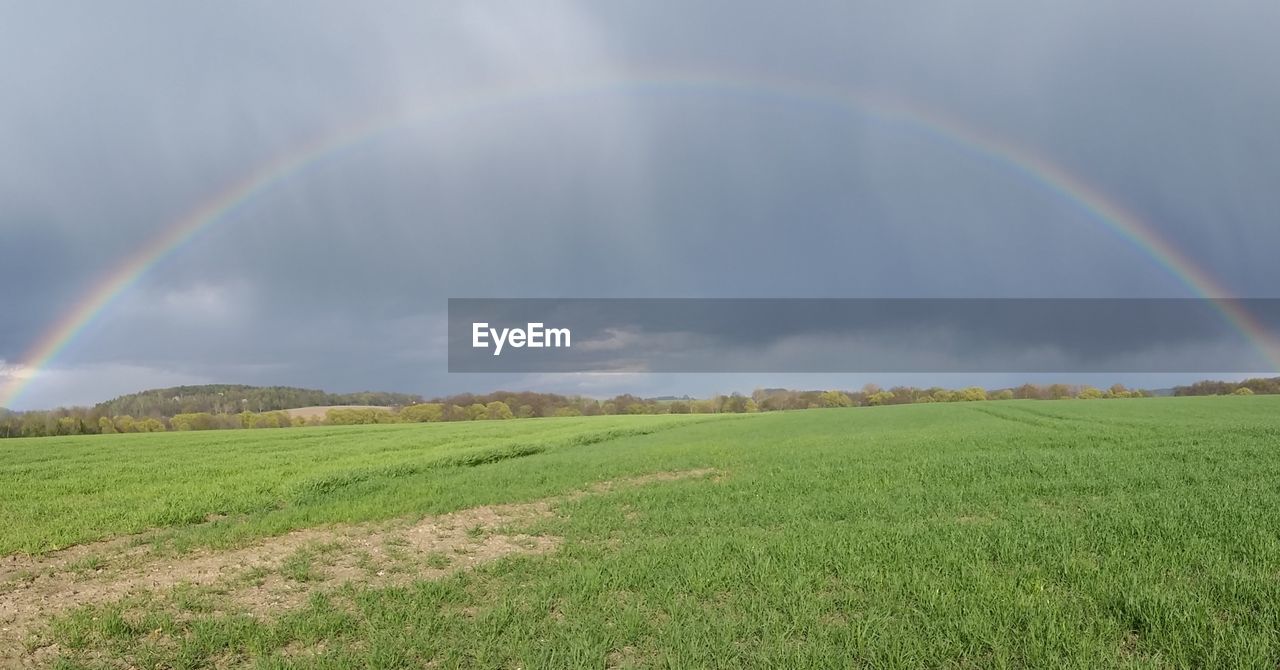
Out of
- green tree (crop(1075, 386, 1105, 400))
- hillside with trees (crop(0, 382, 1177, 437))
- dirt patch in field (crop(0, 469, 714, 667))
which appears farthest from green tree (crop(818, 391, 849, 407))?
dirt patch in field (crop(0, 469, 714, 667))

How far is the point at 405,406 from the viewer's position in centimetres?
10994

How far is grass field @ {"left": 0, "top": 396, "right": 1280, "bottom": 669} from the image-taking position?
640 centimetres

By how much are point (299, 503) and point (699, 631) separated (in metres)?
15.4

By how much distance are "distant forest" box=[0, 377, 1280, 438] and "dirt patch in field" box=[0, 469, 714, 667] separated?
8350 centimetres

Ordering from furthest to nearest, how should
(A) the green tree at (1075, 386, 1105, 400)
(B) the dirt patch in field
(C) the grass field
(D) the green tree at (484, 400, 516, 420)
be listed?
1. (A) the green tree at (1075, 386, 1105, 400)
2. (D) the green tree at (484, 400, 516, 420)
3. (B) the dirt patch in field
4. (C) the grass field

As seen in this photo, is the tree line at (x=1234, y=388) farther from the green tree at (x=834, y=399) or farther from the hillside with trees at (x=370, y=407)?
the green tree at (x=834, y=399)

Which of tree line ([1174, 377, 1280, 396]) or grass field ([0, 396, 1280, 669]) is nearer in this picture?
grass field ([0, 396, 1280, 669])

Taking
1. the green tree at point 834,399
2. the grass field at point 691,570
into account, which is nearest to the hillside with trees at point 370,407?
the green tree at point 834,399

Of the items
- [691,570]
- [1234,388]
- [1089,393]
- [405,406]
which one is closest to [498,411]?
[405,406]

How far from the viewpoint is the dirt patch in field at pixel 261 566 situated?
29.2 feet

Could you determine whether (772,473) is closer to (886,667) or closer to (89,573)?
(886,667)

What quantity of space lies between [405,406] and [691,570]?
108424 millimetres

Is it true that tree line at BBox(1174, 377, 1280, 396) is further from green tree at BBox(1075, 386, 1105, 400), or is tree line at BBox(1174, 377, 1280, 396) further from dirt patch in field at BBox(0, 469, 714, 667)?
dirt patch in field at BBox(0, 469, 714, 667)

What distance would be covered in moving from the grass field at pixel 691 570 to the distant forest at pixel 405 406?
270 ft
